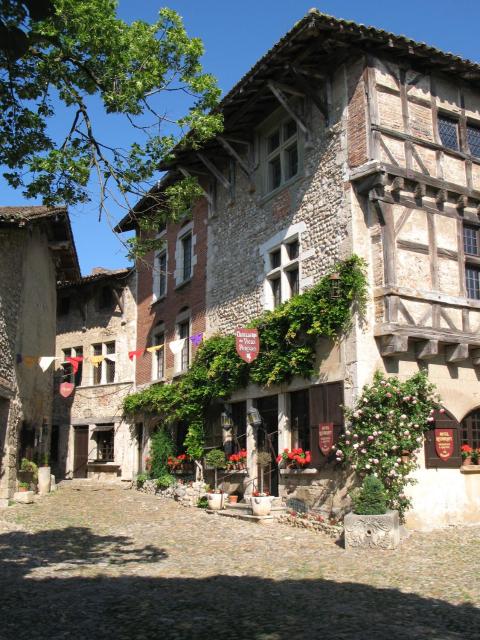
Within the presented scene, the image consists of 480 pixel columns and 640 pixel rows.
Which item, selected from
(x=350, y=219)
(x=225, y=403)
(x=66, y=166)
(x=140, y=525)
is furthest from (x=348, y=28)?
(x=140, y=525)

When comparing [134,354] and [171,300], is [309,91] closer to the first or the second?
[171,300]

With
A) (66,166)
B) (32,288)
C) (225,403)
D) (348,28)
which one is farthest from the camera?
(32,288)

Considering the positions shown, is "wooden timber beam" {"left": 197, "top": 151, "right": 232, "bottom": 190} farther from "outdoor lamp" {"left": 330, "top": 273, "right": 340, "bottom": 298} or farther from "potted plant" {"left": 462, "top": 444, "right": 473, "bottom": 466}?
"potted plant" {"left": 462, "top": 444, "right": 473, "bottom": 466}

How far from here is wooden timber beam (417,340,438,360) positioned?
11.2 meters

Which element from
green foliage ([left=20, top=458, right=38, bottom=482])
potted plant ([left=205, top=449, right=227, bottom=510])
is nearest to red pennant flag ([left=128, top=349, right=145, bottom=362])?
green foliage ([left=20, top=458, right=38, bottom=482])

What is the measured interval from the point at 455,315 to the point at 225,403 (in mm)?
6130

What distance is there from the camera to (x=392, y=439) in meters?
10.5

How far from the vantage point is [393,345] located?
10922mm

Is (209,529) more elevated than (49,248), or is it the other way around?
(49,248)

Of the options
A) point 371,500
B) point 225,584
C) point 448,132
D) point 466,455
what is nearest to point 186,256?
point 448,132

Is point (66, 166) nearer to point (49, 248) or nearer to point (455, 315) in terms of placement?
point (455, 315)

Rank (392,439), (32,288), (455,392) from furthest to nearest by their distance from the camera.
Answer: (32,288) < (455,392) < (392,439)

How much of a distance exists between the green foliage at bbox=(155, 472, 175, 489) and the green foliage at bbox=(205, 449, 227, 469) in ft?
8.06

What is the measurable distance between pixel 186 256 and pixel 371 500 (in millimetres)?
11661
